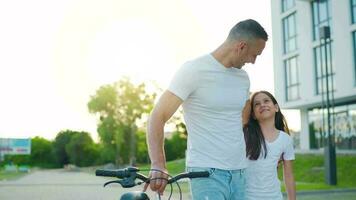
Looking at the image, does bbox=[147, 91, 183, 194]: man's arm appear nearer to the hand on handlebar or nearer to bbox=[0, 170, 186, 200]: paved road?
the hand on handlebar

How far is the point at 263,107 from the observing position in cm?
436

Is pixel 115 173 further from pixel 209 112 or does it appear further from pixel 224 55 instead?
pixel 224 55

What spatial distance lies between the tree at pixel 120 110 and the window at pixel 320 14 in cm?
3755

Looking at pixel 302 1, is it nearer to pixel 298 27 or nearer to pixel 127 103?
pixel 298 27

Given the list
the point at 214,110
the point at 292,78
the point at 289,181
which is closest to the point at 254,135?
the point at 289,181

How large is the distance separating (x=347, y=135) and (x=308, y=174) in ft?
37.0

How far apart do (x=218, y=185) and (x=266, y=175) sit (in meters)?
0.98

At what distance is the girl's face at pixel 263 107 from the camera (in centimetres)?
437

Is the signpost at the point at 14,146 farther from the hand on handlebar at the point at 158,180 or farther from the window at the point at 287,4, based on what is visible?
the hand on handlebar at the point at 158,180

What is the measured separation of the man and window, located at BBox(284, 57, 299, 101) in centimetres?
3657

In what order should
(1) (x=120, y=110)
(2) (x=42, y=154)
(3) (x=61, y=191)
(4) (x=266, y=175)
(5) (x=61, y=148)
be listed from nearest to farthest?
(4) (x=266, y=175), (3) (x=61, y=191), (1) (x=120, y=110), (5) (x=61, y=148), (2) (x=42, y=154)

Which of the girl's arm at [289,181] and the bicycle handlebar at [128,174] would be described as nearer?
the bicycle handlebar at [128,174]

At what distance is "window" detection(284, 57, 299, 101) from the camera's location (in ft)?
129

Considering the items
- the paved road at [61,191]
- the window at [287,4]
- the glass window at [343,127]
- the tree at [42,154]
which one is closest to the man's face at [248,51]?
the paved road at [61,191]
